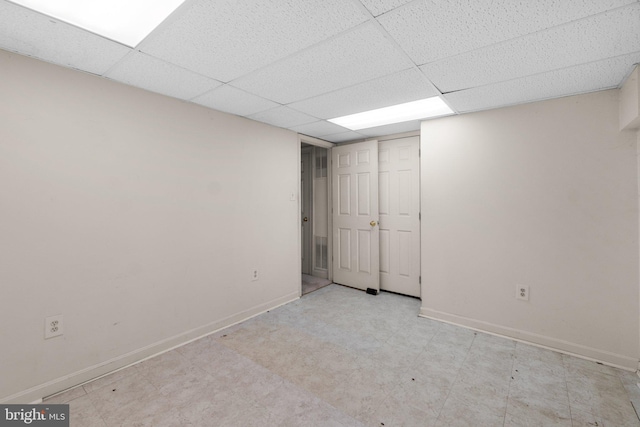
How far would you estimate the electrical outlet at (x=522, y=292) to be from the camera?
8.41 ft

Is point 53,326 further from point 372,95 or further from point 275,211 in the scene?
point 372,95

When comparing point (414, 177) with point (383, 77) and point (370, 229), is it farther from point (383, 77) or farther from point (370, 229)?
point (383, 77)

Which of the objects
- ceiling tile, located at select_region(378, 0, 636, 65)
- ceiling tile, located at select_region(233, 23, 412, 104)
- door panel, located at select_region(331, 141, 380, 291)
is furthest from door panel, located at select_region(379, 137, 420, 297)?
ceiling tile, located at select_region(378, 0, 636, 65)

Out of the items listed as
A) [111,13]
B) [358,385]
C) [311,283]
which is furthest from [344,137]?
[358,385]

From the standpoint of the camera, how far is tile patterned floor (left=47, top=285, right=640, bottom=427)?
1.66 meters

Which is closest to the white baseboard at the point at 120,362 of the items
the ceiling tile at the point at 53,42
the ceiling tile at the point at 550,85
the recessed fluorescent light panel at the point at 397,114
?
the ceiling tile at the point at 53,42

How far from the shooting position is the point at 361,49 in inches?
64.7

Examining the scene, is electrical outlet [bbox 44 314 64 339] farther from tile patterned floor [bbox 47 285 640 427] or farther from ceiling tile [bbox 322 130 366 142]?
ceiling tile [bbox 322 130 366 142]

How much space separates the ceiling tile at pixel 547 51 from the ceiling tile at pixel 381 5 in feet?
2.18

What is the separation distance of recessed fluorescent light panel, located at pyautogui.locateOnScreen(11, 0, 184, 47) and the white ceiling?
47mm

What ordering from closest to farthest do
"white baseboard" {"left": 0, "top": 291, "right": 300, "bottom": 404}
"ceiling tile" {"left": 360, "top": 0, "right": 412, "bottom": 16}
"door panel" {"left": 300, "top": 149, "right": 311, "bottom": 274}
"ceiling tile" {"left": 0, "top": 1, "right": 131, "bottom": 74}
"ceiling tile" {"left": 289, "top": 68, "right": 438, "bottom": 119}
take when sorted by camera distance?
1. "ceiling tile" {"left": 360, "top": 0, "right": 412, "bottom": 16}
2. "ceiling tile" {"left": 0, "top": 1, "right": 131, "bottom": 74}
3. "white baseboard" {"left": 0, "top": 291, "right": 300, "bottom": 404}
4. "ceiling tile" {"left": 289, "top": 68, "right": 438, "bottom": 119}
5. "door panel" {"left": 300, "top": 149, "right": 311, "bottom": 274}

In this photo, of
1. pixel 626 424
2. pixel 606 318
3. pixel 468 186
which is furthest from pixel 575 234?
pixel 626 424

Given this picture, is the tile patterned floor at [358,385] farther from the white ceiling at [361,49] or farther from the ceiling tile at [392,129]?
the ceiling tile at [392,129]

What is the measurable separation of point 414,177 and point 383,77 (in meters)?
1.91
